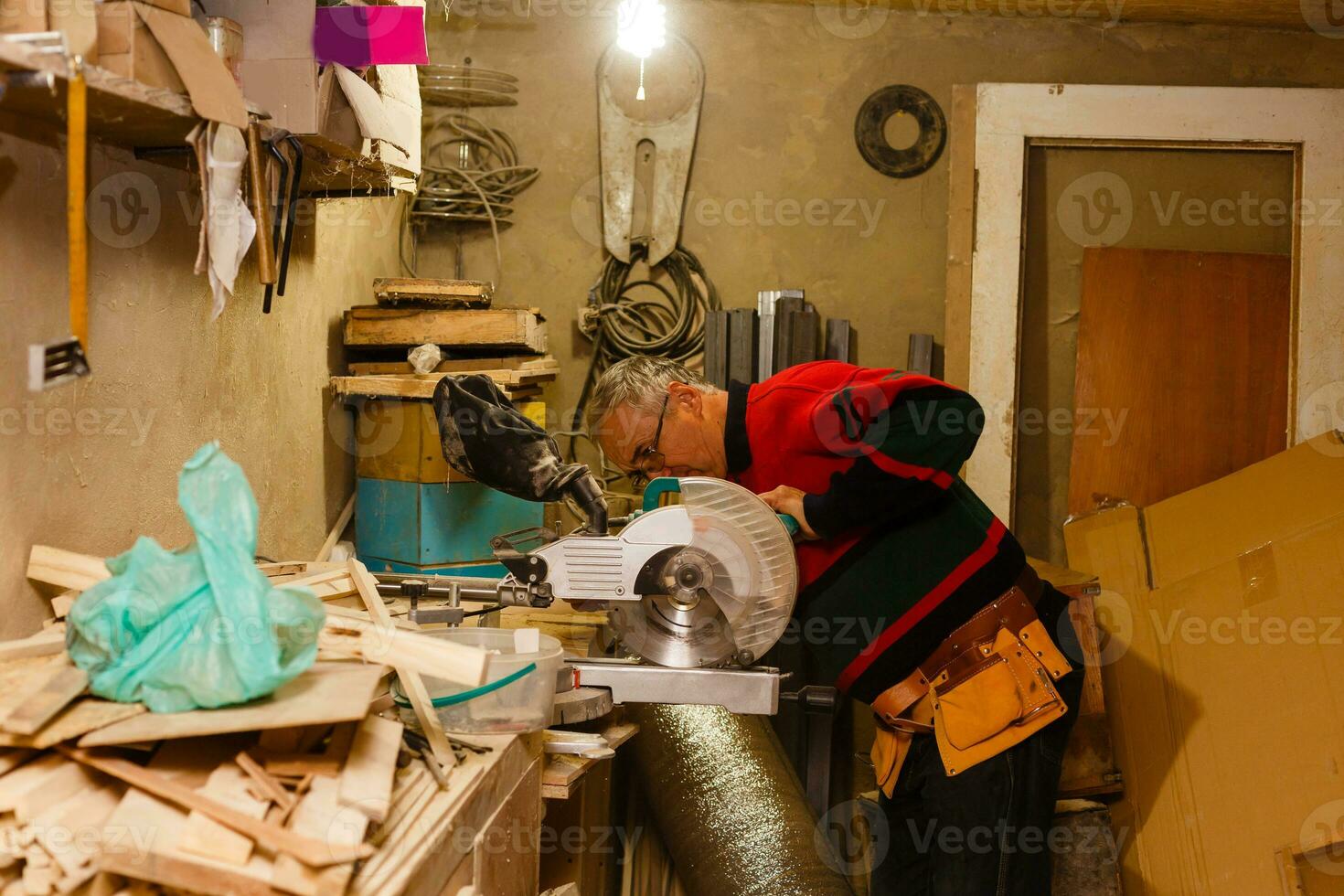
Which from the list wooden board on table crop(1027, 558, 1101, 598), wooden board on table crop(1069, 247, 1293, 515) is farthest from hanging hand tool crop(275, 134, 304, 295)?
wooden board on table crop(1069, 247, 1293, 515)

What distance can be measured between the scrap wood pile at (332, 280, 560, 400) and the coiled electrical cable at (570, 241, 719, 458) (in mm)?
685

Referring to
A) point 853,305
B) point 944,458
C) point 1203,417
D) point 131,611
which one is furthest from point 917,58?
point 131,611

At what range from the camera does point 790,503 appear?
2055 millimetres

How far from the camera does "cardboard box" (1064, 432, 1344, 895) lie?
93.1 inches

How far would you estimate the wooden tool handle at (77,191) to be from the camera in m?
1.24

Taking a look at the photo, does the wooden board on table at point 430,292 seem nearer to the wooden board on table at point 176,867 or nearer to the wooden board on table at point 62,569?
the wooden board on table at point 62,569

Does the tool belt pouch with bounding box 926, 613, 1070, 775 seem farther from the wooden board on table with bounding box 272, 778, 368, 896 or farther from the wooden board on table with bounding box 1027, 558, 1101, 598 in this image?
the wooden board on table with bounding box 272, 778, 368, 896

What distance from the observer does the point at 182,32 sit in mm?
1476

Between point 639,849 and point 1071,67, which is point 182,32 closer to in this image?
point 639,849

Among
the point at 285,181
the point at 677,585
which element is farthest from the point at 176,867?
the point at 285,181

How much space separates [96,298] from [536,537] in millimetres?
1004

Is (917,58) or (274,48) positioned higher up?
(917,58)

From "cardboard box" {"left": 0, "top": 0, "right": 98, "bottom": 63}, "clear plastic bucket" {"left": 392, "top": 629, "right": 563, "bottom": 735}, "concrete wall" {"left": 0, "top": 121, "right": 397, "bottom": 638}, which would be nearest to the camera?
"cardboard box" {"left": 0, "top": 0, "right": 98, "bottom": 63}

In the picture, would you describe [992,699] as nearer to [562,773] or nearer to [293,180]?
[562,773]
